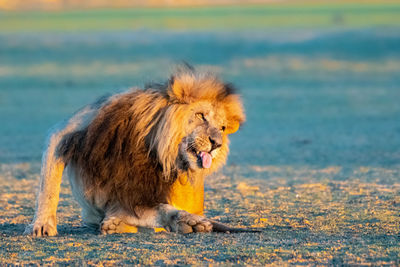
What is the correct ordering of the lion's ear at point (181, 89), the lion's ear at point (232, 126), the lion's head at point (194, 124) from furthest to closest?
1. the lion's ear at point (232, 126)
2. the lion's ear at point (181, 89)
3. the lion's head at point (194, 124)

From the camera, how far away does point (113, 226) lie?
19.0 feet

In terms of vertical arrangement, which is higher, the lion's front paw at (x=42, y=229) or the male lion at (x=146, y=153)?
the male lion at (x=146, y=153)

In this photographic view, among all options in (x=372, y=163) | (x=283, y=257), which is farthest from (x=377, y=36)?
(x=283, y=257)

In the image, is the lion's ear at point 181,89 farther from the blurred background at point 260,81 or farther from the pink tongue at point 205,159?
the blurred background at point 260,81

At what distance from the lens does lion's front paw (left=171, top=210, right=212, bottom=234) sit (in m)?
5.65

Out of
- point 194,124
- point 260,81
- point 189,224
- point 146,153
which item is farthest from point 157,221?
point 260,81

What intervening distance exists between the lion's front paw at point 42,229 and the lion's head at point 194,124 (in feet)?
3.05

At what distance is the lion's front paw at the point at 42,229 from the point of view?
228 inches

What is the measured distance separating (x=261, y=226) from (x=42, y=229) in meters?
1.69

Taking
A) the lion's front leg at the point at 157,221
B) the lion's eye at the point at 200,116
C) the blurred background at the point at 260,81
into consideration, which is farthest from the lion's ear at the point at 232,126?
the blurred background at the point at 260,81

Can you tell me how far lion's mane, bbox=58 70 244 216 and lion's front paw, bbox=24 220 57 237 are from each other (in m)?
0.34

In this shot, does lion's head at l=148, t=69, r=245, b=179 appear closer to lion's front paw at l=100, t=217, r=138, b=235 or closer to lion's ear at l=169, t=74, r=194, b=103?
lion's ear at l=169, t=74, r=194, b=103

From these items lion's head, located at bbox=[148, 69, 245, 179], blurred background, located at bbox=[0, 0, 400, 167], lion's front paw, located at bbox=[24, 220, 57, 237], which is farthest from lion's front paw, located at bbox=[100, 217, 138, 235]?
blurred background, located at bbox=[0, 0, 400, 167]

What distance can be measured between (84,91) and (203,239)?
1743 centimetres
